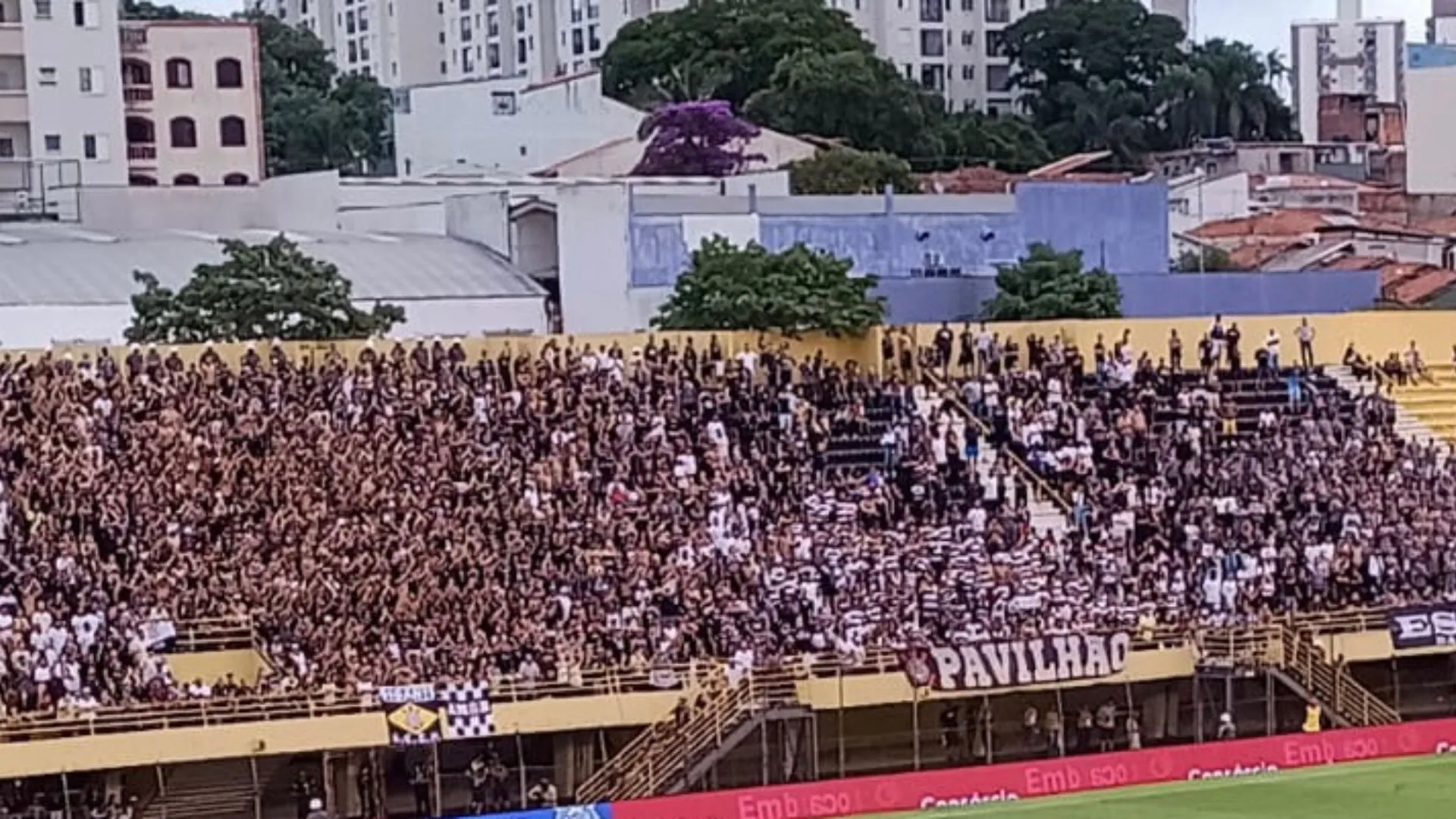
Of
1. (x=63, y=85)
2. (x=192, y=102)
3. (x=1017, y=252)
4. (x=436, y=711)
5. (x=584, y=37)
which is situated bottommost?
(x=436, y=711)

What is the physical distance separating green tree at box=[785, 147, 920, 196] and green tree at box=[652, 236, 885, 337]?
24.6 metres

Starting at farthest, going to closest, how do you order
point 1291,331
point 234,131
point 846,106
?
point 846,106
point 234,131
point 1291,331

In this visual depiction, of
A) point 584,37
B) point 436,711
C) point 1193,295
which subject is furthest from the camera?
point 584,37

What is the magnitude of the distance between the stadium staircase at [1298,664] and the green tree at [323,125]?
64522mm

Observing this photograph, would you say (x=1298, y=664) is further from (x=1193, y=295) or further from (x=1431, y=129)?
(x=1431, y=129)

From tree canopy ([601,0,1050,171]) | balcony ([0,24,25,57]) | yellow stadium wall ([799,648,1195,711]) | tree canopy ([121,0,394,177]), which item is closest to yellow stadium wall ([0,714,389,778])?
yellow stadium wall ([799,648,1195,711])

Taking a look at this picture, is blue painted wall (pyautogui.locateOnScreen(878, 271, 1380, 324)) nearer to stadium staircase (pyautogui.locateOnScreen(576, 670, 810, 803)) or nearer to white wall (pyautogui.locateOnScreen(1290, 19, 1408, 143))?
stadium staircase (pyautogui.locateOnScreen(576, 670, 810, 803))

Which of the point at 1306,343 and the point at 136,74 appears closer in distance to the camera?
the point at 1306,343

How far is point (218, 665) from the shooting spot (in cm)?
3269

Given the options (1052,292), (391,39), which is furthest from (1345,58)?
(1052,292)

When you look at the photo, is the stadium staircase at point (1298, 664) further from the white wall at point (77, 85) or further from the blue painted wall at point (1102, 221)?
the white wall at point (77, 85)

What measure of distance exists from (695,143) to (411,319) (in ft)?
90.3

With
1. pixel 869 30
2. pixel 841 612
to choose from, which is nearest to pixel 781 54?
pixel 869 30

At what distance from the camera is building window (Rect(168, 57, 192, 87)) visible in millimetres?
84312
